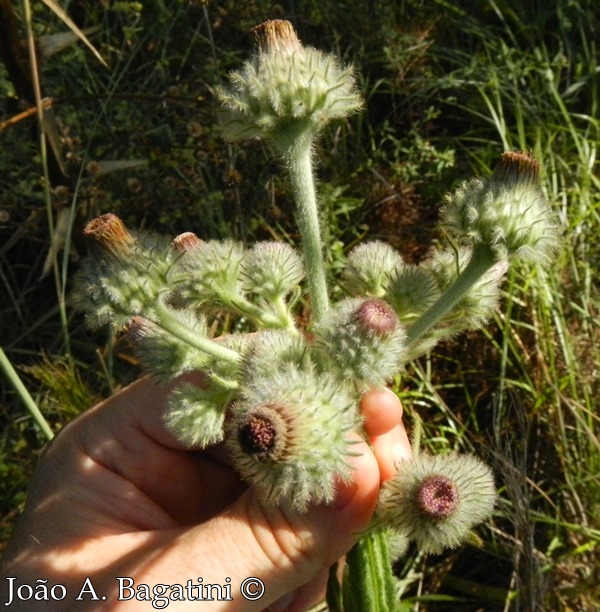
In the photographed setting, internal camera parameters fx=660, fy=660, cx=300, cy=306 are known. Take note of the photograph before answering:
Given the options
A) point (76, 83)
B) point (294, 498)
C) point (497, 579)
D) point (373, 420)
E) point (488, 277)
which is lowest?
point (497, 579)

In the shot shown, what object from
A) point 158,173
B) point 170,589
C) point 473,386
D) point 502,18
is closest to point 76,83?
point 158,173

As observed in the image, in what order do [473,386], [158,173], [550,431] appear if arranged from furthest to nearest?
1. [158,173]
2. [473,386]
3. [550,431]

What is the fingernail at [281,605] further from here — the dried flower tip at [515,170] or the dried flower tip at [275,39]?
the dried flower tip at [275,39]

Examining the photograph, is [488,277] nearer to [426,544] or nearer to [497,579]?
[426,544]

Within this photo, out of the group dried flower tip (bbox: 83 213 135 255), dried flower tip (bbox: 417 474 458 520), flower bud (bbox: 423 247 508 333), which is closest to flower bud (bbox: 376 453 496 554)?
dried flower tip (bbox: 417 474 458 520)

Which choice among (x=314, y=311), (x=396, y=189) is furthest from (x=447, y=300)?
(x=396, y=189)

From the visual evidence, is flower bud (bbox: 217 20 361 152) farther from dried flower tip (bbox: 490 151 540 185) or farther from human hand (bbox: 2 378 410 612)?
human hand (bbox: 2 378 410 612)
